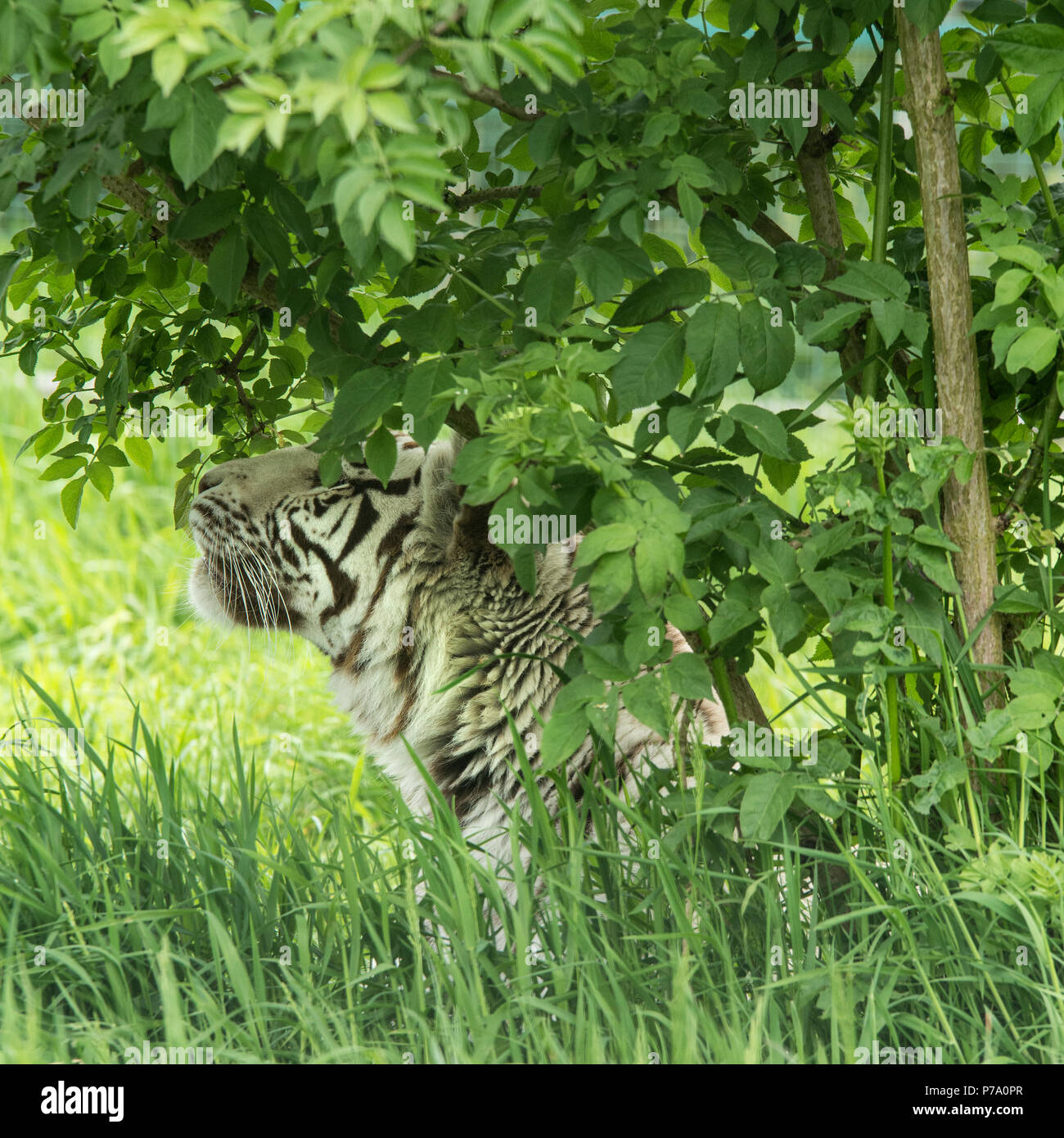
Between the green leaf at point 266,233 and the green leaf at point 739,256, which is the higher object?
the green leaf at point 266,233

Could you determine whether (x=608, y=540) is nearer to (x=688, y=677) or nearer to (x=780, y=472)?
(x=688, y=677)

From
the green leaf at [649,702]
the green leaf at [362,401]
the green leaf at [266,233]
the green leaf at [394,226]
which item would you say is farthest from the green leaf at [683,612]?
the green leaf at [266,233]

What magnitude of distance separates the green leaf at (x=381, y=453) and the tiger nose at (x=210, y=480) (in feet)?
2.66

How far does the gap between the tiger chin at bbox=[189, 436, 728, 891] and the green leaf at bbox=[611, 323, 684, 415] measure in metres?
0.70

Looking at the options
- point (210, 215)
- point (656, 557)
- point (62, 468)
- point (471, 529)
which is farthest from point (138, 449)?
point (656, 557)

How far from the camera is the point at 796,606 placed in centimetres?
222

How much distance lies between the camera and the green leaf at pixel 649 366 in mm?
2252

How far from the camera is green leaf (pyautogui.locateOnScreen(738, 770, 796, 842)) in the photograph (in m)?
2.19

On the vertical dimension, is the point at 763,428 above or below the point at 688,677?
above

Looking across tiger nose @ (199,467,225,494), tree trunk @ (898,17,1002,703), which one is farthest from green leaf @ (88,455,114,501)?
tree trunk @ (898,17,1002,703)

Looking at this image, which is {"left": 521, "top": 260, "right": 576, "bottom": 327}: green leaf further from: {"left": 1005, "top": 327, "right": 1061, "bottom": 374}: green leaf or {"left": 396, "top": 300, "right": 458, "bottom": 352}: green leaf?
{"left": 1005, "top": 327, "right": 1061, "bottom": 374}: green leaf

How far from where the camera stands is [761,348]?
2262mm

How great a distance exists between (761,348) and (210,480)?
1547 mm

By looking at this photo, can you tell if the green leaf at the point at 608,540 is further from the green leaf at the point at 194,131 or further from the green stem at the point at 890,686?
the green leaf at the point at 194,131
